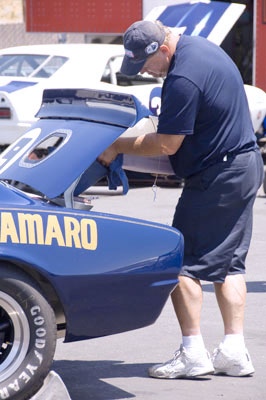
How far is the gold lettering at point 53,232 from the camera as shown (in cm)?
415

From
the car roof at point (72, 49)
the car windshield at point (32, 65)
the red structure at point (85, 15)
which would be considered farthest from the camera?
the red structure at point (85, 15)

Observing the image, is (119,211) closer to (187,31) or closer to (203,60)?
(187,31)

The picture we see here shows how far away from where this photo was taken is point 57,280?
416cm

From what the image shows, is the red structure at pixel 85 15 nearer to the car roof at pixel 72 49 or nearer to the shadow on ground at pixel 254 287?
the car roof at pixel 72 49

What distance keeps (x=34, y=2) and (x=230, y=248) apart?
15.4 metres

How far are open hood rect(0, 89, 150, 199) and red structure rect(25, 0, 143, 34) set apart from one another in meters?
14.5

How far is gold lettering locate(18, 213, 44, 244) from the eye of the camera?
4.12 m

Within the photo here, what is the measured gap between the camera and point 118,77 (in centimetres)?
1316

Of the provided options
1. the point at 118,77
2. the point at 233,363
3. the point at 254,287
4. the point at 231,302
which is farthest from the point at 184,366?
the point at 118,77

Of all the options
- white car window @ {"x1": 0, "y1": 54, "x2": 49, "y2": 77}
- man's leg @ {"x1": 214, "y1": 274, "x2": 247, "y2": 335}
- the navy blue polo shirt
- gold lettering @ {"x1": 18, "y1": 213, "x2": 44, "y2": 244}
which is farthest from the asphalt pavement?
white car window @ {"x1": 0, "y1": 54, "x2": 49, "y2": 77}

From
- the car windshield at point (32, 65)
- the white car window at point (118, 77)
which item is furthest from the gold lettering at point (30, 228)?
the white car window at point (118, 77)

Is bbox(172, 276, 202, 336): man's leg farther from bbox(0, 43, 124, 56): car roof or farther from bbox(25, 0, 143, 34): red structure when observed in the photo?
bbox(25, 0, 143, 34): red structure

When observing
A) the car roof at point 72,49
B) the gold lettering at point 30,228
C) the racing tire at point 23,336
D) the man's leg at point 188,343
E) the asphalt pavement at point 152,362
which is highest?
the gold lettering at point 30,228

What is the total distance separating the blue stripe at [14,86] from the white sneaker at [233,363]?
7701mm
